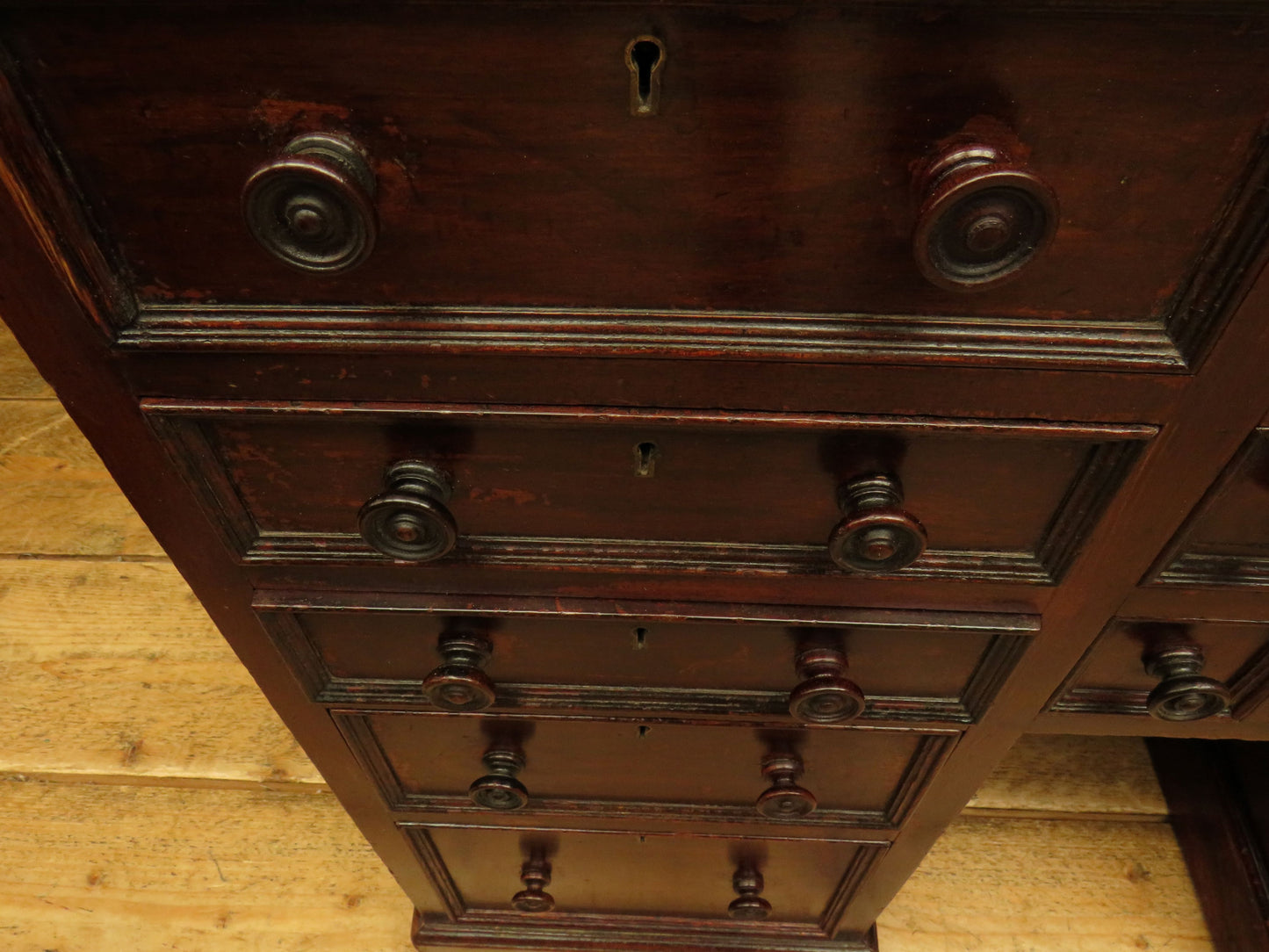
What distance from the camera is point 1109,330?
0.35m

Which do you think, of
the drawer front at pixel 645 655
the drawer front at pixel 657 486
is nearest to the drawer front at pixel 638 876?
the drawer front at pixel 645 655

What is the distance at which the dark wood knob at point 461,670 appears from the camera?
532 millimetres

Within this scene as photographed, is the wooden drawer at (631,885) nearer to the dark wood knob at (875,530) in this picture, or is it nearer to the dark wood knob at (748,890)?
the dark wood knob at (748,890)

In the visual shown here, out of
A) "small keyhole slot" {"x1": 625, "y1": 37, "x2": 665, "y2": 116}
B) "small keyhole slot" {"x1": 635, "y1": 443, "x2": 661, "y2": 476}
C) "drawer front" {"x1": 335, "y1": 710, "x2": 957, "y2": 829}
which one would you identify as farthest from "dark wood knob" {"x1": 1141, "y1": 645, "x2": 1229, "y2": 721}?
"small keyhole slot" {"x1": 625, "y1": 37, "x2": 665, "y2": 116}

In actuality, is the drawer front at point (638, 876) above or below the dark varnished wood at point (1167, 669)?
below

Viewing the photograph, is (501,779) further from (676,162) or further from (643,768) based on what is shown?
(676,162)

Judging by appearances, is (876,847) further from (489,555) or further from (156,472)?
(156,472)

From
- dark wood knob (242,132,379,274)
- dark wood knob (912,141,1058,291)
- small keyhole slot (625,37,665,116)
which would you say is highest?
small keyhole slot (625,37,665,116)

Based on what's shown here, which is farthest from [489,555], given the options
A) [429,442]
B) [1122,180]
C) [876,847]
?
[876,847]

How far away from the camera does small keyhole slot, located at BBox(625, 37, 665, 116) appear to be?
0.92 feet

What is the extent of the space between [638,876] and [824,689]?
0.44 meters

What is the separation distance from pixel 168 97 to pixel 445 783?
53 cm

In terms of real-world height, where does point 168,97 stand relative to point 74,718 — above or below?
below

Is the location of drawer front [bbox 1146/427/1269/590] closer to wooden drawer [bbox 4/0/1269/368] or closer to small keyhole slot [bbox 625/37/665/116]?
wooden drawer [bbox 4/0/1269/368]
